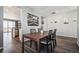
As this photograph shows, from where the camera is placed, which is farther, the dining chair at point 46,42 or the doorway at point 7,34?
the dining chair at point 46,42

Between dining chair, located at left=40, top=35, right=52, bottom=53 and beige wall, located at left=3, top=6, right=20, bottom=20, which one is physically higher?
beige wall, located at left=3, top=6, right=20, bottom=20

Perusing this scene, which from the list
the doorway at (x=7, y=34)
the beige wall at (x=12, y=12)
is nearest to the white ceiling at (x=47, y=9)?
the beige wall at (x=12, y=12)

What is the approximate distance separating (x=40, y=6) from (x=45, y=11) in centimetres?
15

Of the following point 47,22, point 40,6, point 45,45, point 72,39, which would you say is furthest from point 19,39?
point 72,39

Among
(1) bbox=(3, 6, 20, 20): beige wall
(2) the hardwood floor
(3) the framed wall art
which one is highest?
(1) bbox=(3, 6, 20, 20): beige wall

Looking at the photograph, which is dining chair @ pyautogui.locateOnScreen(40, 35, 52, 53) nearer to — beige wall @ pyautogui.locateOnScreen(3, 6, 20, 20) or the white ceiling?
the white ceiling

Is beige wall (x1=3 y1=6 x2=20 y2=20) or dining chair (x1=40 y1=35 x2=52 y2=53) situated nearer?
beige wall (x1=3 y1=6 x2=20 y2=20)

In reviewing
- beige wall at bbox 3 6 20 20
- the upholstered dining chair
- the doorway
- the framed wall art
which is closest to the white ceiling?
the framed wall art

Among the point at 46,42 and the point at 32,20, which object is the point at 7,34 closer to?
the point at 32,20

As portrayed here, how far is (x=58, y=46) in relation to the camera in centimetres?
179

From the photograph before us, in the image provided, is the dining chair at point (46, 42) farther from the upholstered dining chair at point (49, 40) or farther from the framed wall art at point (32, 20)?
the framed wall art at point (32, 20)

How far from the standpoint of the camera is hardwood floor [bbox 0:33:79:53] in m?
1.73

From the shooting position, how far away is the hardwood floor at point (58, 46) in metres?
1.73
